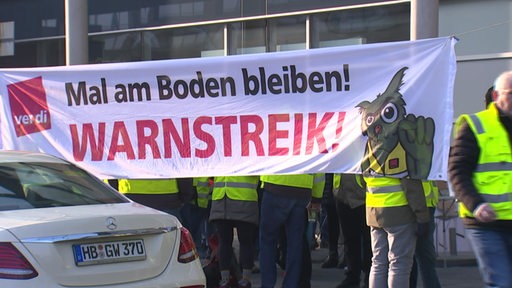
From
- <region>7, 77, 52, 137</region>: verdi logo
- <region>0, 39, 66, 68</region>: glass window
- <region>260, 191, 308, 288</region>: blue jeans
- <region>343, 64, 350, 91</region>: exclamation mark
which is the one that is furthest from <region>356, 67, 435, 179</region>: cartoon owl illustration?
<region>0, 39, 66, 68</region>: glass window

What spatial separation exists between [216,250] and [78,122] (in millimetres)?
2036

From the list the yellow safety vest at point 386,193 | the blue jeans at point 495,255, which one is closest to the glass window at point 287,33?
the yellow safety vest at point 386,193

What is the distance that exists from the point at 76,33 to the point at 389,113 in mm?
6315

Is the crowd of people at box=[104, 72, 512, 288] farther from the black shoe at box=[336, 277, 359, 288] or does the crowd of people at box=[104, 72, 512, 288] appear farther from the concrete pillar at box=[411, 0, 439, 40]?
the concrete pillar at box=[411, 0, 439, 40]

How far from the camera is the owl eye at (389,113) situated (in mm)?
5648

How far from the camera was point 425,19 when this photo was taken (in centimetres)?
740

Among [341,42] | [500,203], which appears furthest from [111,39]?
[500,203]

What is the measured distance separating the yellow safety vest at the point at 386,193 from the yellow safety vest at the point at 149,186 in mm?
2289

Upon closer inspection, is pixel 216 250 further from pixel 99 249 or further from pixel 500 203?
pixel 500 203

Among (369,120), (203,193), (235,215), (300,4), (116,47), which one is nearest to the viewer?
(369,120)

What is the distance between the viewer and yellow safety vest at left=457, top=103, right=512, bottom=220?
424 cm

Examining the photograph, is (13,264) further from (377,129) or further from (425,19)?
(425,19)

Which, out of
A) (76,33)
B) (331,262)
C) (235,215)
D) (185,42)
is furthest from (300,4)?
(235,215)

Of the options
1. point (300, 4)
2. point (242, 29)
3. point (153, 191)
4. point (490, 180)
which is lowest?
point (153, 191)
